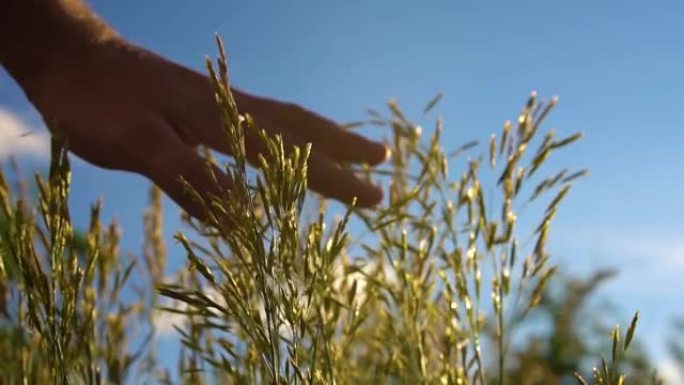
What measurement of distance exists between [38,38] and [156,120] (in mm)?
354

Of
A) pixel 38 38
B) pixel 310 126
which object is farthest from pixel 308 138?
pixel 38 38

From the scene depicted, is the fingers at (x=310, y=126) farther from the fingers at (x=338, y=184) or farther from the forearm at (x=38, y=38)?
the forearm at (x=38, y=38)

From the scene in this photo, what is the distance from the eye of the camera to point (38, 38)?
2029 millimetres

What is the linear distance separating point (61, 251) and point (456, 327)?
0.79m

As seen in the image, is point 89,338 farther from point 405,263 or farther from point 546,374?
point 546,374

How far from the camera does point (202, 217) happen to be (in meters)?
1.70

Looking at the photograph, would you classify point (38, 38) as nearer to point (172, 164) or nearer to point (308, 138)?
point (172, 164)

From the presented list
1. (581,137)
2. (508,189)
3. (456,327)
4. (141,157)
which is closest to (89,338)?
(141,157)

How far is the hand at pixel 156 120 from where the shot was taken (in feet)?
6.23

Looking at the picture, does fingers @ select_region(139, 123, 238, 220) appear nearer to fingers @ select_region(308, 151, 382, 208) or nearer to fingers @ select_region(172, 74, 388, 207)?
fingers @ select_region(172, 74, 388, 207)

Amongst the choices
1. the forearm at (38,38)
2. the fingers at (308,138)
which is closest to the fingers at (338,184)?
the fingers at (308,138)

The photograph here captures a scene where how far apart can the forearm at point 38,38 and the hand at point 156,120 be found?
23mm

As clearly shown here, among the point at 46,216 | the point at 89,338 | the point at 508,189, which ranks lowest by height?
the point at 89,338

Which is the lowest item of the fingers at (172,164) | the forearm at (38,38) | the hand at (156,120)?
the fingers at (172,164)
